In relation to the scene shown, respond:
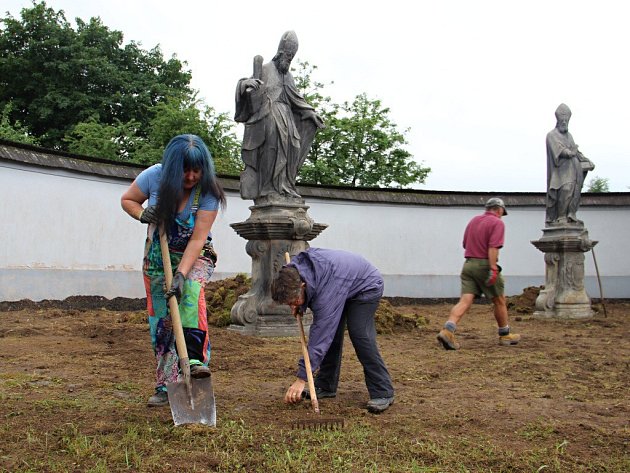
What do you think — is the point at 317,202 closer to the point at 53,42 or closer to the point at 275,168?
the point at 275,168

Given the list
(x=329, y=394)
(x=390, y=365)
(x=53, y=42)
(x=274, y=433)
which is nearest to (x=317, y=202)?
(x=390, y=365)

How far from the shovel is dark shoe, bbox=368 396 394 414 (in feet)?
3.33

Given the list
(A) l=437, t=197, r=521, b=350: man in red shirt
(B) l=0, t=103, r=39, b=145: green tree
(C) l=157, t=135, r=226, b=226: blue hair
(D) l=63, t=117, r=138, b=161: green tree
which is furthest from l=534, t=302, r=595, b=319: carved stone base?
(B) l=0, t=103, r=39, b=145: green tree

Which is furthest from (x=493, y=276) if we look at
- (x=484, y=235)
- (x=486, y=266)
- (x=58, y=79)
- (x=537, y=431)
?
(x=58, y=79)

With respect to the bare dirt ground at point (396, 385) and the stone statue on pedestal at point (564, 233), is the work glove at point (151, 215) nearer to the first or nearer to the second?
the bare dirt ground at point (396, 385)

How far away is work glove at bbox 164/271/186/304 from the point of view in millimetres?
3799

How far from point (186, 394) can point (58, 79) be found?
952 inches

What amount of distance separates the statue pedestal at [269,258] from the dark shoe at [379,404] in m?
3.66

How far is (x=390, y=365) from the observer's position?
6.20 metres

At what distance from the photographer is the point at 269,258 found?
8.20 m

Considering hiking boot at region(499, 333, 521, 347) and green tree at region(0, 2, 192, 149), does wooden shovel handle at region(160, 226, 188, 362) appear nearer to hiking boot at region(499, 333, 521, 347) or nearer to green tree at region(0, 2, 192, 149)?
hiking boot at region(499, 333, 521, 347)

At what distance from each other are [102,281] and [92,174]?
74.3 inches

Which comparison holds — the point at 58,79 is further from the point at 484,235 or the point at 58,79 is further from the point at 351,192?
the point at 484,235

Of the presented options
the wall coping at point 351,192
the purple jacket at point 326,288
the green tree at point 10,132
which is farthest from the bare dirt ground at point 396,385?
the green tree at point 10,132
